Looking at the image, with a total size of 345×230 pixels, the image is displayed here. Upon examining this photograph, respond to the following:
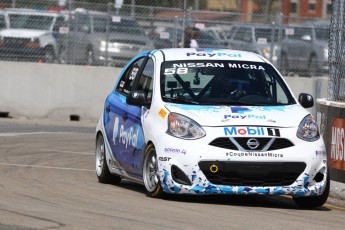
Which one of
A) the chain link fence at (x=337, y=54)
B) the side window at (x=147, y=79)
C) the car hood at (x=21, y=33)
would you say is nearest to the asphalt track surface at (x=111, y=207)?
the side window at (x=147, y=79)

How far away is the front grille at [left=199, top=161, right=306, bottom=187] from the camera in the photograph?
408 inches

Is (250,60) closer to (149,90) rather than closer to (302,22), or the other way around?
(149,90)

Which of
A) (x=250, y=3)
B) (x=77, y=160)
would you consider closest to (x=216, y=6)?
(x=250, y=3)

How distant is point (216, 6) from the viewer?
27109mm

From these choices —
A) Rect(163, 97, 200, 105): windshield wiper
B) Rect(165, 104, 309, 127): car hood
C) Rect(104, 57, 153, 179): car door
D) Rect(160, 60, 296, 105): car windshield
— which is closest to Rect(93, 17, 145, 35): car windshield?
Rect(104, 57, 153, 179): car door

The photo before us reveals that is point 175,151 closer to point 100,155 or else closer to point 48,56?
point 100,155

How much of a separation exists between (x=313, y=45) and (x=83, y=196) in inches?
660

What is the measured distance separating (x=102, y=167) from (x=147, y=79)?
1.35 m

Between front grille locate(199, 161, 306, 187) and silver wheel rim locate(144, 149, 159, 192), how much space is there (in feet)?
1.96

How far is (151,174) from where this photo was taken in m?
10.9

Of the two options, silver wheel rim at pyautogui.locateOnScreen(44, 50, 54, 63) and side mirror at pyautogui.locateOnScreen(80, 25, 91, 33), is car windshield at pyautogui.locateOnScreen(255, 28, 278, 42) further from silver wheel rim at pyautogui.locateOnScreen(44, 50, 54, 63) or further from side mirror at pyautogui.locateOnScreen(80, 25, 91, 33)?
silver wheel rim at pyautogui.locateOnScreen(44, 50, 54, 63)

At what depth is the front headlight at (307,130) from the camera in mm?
10664

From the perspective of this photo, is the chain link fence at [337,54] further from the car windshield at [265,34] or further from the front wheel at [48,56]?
the car windshield at [265,34]

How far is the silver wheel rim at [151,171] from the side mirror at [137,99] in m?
0.60
